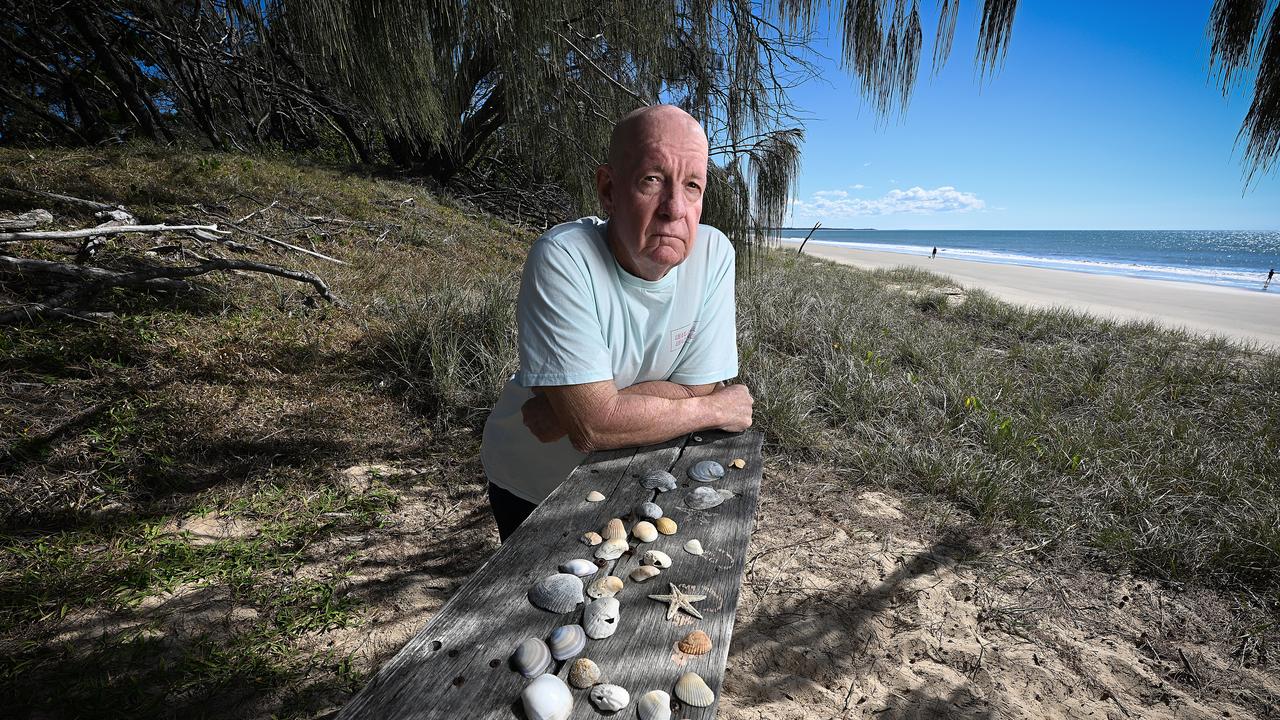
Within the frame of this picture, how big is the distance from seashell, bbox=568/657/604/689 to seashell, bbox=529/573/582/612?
0.37ft

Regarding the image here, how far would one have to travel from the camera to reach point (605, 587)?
939 mm

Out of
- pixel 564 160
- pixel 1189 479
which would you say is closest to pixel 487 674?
pixel 564 160

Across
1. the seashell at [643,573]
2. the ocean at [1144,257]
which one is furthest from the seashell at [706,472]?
the ocean at [1144,257]

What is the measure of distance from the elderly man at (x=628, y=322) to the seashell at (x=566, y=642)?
0.52 metres

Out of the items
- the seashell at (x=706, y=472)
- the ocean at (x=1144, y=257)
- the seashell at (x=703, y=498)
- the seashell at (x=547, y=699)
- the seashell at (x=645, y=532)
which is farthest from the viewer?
the ocean at (x=1144, y=257)

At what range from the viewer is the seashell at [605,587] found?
93 centimetres

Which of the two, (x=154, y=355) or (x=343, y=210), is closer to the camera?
(x=154, y=355)

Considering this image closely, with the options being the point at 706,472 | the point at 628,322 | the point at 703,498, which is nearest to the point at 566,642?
the point at 703,498

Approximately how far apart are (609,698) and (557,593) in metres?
0.21

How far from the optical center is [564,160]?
226 cm

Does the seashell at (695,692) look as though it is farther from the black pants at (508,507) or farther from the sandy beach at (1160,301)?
the sandy beach at (1160,301)

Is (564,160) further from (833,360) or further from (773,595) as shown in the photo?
(833,360)

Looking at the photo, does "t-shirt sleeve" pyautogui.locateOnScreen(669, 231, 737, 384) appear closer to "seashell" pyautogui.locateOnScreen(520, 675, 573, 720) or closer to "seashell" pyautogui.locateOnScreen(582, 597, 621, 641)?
"seashell" pyautogui.locateOnScreen(582, 597, 621, 641)

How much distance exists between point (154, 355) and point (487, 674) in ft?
10.7
